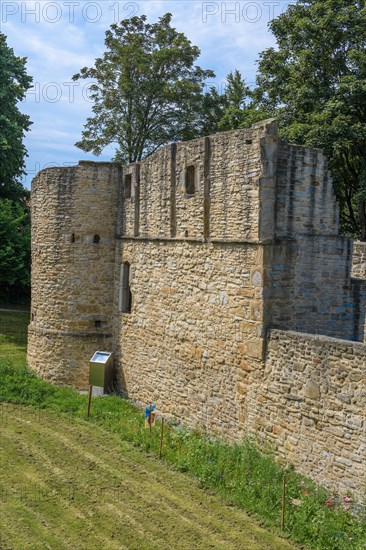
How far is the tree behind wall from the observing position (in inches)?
878

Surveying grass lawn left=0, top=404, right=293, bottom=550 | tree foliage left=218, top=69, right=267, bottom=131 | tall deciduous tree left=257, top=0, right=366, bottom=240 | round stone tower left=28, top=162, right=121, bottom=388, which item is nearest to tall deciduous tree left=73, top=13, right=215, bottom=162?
tree foliage left=218, top=69, right=267, bottom=131

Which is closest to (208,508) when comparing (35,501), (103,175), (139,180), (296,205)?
(35,501)

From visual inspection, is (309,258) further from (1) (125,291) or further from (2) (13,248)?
(2) (13,248)

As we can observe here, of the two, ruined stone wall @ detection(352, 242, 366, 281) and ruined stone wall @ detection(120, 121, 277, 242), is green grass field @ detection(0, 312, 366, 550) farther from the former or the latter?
ruined stone wall @ detection(352, 242, 366, 281)

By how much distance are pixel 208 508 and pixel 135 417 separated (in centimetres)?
440

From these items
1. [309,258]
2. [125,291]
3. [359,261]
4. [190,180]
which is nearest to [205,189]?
[190,180]

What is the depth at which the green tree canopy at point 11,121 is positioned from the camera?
24484mm

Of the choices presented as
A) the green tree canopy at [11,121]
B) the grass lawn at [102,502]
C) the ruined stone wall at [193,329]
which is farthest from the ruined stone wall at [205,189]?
the green tree canopy at [11,121]

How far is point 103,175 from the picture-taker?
16188mm

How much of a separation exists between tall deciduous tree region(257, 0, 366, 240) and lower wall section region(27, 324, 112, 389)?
32.2 feet

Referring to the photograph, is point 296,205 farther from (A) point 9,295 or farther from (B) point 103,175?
(A) point 9,295

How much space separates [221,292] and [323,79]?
13241 mm

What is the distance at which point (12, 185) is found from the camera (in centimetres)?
2691

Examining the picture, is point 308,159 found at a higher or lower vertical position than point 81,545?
higher
